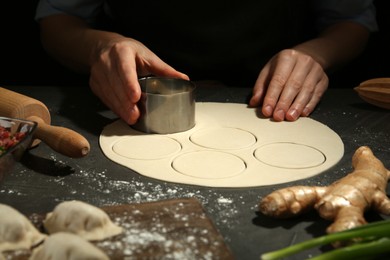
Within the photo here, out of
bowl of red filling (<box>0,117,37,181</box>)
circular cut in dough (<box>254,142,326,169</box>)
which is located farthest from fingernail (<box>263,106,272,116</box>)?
bowl of red filling (<box>0,117,37,181</box>)

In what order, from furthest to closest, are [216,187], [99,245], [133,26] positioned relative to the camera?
[133,26] → [216,187] → [99,245]

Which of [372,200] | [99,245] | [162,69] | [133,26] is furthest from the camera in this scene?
[133,26]

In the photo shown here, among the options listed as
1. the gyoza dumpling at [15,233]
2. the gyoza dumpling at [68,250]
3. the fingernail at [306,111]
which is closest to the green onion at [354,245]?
the gyoza dumpling at [68,250]

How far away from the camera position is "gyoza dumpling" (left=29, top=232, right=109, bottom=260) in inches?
39.6

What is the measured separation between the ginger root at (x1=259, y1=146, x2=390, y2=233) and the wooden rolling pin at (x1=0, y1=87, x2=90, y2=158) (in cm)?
56

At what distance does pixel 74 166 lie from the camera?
65.0 inches

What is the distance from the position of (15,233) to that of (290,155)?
915 millimetres

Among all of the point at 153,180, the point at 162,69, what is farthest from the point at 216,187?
the point at 162,69

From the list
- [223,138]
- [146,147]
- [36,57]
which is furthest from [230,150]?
[36,57]

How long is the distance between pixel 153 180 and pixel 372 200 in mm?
588

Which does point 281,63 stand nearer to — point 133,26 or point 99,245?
point 133,26

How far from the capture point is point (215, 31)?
2.65m

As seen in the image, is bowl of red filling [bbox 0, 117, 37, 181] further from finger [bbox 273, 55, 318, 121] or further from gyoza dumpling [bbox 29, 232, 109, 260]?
finger [bbox 273, 55, 318, 121]

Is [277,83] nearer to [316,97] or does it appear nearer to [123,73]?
[316,97]
